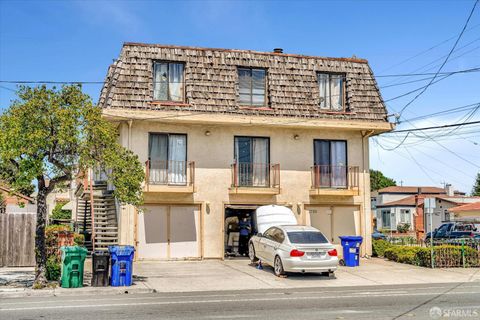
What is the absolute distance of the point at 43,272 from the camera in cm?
1523

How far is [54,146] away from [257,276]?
24.6 ft

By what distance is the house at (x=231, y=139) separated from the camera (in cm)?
2236

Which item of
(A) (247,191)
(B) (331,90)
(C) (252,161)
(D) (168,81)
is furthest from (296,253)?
(B) (331,90)

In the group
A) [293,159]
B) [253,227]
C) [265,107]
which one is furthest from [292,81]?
[253,227]

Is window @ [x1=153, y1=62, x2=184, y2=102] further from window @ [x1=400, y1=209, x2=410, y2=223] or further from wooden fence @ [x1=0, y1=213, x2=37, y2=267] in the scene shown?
window @ [x1=400, y1=209, x2=410, y2=223]

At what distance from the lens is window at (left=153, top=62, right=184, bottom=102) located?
22953 mm

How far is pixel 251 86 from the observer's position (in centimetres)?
2408

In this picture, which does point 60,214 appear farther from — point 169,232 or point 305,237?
point 305,237

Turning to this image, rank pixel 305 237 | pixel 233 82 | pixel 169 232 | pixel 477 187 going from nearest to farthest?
pixel 305 237
pixel 169 232
pixel 233 82
pixel 477 187

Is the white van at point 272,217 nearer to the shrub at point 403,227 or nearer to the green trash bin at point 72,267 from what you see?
the green trash bin at point 72,267

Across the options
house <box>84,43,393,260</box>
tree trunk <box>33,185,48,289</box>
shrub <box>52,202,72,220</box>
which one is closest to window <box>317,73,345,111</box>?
house <box>84,43,393,260</box>

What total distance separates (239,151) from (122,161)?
27.9 feet

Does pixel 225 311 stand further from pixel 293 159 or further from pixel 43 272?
pixel 293 159

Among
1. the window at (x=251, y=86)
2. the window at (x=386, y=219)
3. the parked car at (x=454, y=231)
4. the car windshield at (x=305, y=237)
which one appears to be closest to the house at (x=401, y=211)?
the window at (x=386, y=219)
